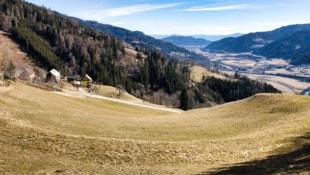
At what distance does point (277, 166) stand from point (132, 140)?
17.8 m

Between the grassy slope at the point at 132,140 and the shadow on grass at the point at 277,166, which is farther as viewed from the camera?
the grassy slope at the point at 132,140

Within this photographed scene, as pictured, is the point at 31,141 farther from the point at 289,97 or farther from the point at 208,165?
the point at 289,97

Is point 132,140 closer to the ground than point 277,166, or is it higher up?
closer to the ground

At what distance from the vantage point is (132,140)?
147 feet

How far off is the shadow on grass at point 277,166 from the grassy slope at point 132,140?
268cm

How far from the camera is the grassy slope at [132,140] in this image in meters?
37.2

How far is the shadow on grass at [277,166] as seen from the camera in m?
30.4

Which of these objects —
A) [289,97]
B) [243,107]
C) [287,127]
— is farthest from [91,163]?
[289,97]

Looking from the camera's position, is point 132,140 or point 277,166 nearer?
point 277,166

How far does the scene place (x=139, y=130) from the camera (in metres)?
59.3

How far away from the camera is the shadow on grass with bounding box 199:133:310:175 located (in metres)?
30.4

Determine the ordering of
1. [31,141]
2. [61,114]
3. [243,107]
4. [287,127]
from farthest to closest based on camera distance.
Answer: [243,107] → [61,114] → [287,127] → [31,141]

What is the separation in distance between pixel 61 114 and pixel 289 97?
46.5 m

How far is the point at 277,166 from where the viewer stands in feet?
108
